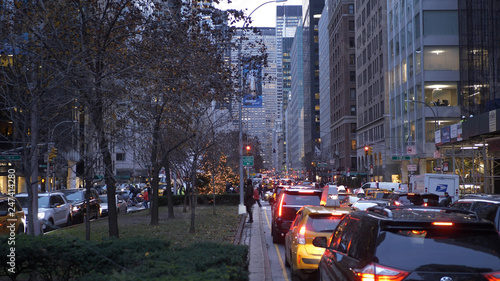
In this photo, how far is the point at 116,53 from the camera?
45.7 feet

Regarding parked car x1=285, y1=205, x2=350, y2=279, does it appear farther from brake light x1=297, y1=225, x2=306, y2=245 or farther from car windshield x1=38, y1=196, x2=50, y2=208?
car windshield x1=38, y1=196, x2=50, y2=208

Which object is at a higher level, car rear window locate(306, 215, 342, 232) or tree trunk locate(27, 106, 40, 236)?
tree trunk locate(27, 106, 40, 236)

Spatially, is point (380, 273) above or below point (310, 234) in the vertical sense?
above

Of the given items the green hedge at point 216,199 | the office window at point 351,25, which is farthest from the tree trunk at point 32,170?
the office window at point 351,25

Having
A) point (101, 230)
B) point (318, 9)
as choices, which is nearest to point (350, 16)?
point (318, 9)

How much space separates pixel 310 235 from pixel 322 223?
1.43 ft

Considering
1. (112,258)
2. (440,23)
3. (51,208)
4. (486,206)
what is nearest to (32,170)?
(112,258)

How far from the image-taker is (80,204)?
88.6ft

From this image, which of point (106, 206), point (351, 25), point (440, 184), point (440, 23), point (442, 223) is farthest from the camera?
point (351, 25)

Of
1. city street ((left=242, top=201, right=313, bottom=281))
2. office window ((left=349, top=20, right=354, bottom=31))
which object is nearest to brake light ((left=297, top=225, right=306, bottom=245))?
city street ((left=242, top=201, right=313, bottom=281))

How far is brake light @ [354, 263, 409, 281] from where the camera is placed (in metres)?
5.24

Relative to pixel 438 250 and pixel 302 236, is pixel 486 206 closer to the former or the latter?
pixel 302 236

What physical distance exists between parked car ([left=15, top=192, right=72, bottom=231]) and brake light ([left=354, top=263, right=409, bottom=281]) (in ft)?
57.8

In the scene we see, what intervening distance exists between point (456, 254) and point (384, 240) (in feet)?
2.29
